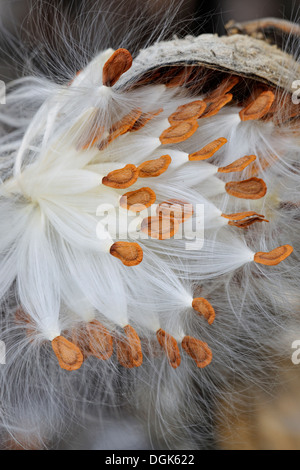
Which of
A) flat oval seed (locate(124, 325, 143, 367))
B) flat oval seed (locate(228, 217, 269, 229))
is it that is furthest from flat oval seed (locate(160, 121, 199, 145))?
flat oval seed (locate(124, 325, 143, 367))

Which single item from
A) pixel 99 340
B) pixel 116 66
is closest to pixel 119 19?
pixel 116 66

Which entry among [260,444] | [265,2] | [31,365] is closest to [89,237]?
[31,365]

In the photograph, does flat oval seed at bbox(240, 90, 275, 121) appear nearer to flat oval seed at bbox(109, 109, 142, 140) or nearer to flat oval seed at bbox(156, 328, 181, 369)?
flat oval seed at bbox(109, 109, 142, 140)

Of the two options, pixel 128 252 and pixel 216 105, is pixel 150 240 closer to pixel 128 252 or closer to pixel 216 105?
pixel 128 252

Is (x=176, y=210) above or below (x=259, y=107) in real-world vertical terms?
below

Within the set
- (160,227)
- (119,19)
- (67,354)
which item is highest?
(119,19)

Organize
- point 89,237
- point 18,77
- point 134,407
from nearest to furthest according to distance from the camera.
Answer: point 89,237, point 134,407, point 18,77

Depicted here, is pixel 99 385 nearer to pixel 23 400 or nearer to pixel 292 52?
pixel 23 400

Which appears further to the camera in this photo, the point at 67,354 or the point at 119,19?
the point at 119,19
